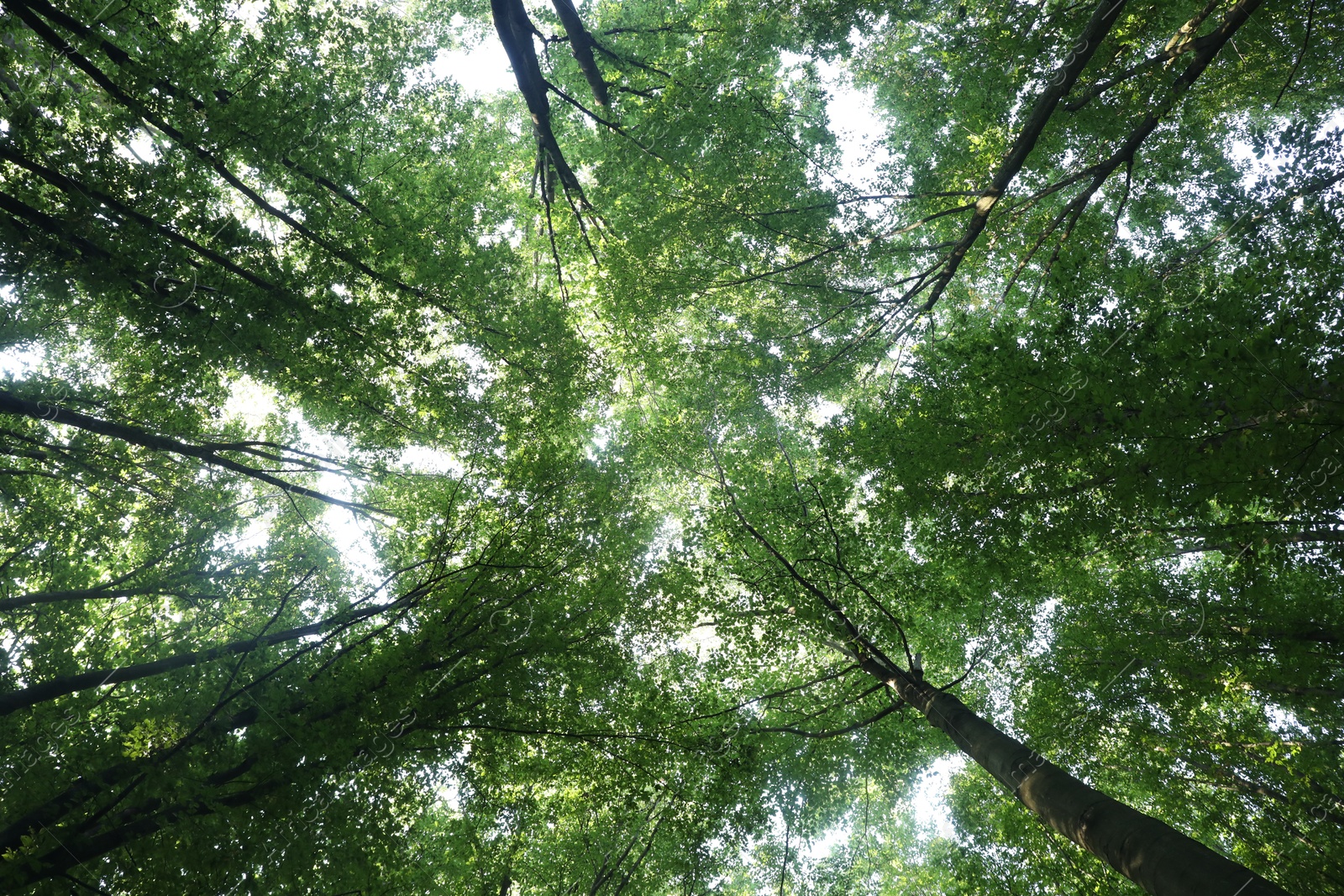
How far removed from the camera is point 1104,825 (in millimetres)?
3650

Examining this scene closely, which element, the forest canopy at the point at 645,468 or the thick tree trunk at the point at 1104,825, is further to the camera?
→ the forest canopy at the point at 645,468

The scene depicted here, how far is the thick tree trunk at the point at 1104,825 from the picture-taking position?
2.96 m

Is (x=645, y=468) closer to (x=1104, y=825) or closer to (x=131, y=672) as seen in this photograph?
(x=131, y=672)

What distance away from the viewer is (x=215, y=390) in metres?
6.17

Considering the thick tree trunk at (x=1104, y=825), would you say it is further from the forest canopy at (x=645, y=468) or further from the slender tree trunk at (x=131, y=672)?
the slender tree trunk at (x=131, y=672)

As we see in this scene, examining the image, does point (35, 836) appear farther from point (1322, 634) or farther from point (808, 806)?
point (1322, 634)

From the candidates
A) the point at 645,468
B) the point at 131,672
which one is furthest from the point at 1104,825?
the point at 645,468

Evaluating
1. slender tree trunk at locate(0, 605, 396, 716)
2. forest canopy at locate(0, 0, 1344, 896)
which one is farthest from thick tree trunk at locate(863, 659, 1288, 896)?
slender tree trunk at locate(0, 605, 396, 716)

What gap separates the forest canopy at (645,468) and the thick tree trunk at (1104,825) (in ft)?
0.09

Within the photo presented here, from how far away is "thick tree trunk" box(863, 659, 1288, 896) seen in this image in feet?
9.70

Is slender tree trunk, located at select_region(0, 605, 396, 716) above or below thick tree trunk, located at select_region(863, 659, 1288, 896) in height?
above

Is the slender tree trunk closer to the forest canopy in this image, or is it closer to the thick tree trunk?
the forest canopy

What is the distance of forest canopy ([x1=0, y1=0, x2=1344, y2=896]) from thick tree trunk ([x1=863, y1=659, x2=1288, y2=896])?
28 mm

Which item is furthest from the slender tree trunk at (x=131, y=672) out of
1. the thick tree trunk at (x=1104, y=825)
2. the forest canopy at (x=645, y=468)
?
the thick tree trunk at (x=1104, y=825)
